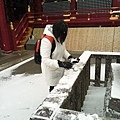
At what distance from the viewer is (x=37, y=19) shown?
27.6 ft

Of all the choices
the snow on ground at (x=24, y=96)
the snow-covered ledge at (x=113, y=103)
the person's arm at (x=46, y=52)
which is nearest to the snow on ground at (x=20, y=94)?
the snow on ground at (x=24, y=96)

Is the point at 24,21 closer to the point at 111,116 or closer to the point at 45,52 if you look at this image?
the point at 45,52

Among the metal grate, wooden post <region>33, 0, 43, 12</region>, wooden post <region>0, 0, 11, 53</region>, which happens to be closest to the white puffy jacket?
wooden post <region>0, 0, 11, 53</region>

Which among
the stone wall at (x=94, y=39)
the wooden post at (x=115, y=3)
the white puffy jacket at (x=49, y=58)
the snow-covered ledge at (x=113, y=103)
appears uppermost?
the wooden post at (x=115, y=3)

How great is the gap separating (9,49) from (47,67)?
5564 mm

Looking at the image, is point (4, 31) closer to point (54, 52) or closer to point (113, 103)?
point (54, 52)

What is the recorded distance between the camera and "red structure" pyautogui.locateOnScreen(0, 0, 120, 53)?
6.88 meters

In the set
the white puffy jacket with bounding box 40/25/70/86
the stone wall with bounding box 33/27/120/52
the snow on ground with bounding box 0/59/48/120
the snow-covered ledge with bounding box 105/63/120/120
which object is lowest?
the snow on ground with bounding box 0/59/48/120

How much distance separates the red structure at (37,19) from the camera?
6880 mm

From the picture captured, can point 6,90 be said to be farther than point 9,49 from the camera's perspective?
No

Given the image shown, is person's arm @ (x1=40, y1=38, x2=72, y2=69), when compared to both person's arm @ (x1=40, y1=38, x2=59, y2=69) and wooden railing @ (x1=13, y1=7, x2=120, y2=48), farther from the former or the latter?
wooden railing @ (x1=13, y1=7, x2=120, y2=48)

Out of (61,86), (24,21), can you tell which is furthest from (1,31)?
(61,86)

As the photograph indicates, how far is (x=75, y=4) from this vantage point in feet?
25.7

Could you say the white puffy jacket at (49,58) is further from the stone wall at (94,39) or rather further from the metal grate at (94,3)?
the metal grate at (94,3)
